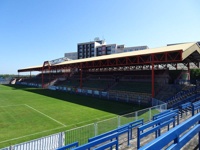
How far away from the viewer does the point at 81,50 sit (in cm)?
13038

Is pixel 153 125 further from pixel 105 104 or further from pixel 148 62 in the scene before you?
pixel 105 104

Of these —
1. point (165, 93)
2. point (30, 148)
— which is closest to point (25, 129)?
point (30, 148)

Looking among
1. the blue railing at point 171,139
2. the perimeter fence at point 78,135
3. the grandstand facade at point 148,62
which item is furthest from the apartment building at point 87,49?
the blue railing at point 171,139

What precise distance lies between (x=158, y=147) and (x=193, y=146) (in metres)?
3.65

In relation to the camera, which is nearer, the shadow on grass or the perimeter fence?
the perimeter fence

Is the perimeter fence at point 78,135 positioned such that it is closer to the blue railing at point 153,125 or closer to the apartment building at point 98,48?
the blue railing at point 153,125

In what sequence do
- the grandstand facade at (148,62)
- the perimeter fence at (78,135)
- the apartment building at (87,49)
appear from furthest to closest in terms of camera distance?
the apartment building at (87,49), the grandstand facade at (148,62), the perimeter fence at (78,135)

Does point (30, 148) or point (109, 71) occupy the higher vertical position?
point (109, 71)

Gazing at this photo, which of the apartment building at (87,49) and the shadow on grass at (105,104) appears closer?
the shadow on grass at (105,104)

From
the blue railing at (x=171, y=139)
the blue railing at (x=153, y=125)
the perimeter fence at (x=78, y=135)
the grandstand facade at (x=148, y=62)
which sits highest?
the grandstand facade at (x=148, y=62)

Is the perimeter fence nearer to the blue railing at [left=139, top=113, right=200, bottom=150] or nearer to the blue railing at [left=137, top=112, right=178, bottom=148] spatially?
the blue railing at [left=137, top=112, right=178, bottom=148]

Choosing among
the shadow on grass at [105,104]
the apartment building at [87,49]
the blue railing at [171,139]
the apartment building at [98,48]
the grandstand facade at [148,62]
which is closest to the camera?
the blue railing at [171,139]

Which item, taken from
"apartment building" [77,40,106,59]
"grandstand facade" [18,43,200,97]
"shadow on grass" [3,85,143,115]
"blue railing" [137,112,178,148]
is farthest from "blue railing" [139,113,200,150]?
"apartment building" [77,40,106,59]

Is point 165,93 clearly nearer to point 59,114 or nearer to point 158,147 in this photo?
point 59,114
